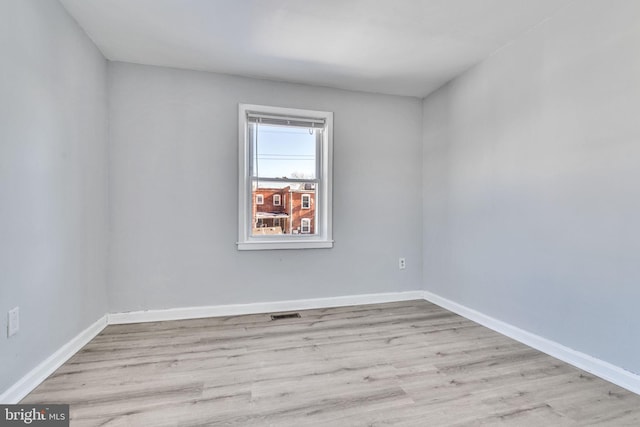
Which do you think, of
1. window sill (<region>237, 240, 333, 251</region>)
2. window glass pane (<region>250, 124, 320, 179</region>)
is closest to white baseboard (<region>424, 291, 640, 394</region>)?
window sill (<region>237, 240, 333, 251</region>)

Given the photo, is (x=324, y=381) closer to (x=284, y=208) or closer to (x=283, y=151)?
(x=284, y=208)

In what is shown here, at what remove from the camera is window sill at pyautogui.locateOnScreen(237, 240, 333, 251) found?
9.73 ft

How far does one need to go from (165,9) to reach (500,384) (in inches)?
127

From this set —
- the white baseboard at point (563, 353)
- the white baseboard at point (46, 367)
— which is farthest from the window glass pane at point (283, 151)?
the white baseboard at point (563, 353)

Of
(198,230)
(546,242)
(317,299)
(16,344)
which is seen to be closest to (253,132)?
(198,230)

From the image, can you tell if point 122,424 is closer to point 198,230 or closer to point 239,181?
point 198,230

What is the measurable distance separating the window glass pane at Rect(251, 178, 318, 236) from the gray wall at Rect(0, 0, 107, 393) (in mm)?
1359

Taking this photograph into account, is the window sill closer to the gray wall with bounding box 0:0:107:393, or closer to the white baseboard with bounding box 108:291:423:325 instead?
the white baseboard with bounding box 108:291:423:325

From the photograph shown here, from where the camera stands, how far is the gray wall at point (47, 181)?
1.53 metres

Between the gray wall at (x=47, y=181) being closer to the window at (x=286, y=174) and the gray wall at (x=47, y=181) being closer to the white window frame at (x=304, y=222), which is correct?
the window at (x=286, y=174)

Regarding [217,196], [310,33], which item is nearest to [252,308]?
[217,196]

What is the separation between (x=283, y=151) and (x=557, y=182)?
2.37 m

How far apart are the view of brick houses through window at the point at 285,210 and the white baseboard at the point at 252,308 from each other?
0.75m

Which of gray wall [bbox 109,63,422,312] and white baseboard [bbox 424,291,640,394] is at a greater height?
gray wall [bbox 109,63,422,312]
